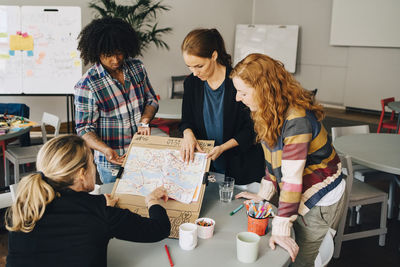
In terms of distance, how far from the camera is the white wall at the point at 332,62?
761cm

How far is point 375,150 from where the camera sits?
2.84 meters

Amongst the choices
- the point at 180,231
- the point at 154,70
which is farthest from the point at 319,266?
the point at 154,70

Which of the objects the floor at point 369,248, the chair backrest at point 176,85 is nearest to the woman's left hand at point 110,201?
the floor at point 369,248

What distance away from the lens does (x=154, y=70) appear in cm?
730

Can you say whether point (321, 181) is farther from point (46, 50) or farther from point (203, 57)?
point (46, 50)

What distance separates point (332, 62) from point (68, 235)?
26.4 feet

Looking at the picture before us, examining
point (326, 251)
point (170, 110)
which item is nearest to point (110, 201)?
point (326, 251)

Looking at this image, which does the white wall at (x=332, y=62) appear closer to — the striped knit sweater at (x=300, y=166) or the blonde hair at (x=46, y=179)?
the striped knit sweater at (x=300, y=166)

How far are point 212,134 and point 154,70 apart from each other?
18.1ft

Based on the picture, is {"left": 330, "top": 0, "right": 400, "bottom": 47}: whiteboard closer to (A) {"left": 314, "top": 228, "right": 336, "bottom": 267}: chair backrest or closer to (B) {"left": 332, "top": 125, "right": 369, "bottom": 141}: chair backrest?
(B) {"left": 332, "top": 125, "right": 369, "bottom": 141}: chair backrest

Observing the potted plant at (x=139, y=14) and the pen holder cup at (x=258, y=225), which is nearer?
the pen holder cup at (x=258, y=225)

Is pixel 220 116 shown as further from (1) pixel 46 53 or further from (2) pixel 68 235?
(1) pixel 46 53

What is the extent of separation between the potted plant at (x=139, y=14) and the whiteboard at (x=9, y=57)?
55.4 inches

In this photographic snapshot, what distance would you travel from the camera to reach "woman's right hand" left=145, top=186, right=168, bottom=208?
1.47 meters
